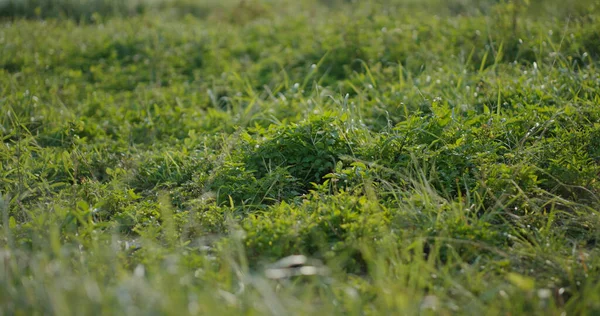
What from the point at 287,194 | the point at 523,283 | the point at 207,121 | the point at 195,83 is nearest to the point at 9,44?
the point at 195,83

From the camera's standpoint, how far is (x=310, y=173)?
3.59 metres

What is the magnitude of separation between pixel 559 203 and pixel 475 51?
2.63m

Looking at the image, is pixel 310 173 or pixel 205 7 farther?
pixel 205 7

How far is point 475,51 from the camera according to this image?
17.4 feet

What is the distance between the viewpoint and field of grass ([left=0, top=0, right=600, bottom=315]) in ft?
7.63

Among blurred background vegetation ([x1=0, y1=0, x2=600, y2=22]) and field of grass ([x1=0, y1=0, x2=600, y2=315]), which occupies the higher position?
blurred background vegetation ([x1=0, y1=0, x2=600, y2=22])

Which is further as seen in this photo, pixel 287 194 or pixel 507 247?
pixel 287 194

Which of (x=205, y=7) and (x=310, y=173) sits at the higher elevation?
(x=205, y=7)

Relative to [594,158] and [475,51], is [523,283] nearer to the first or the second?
[594,158]

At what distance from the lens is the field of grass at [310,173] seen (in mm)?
2326

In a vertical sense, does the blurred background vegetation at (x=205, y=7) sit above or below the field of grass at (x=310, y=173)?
above

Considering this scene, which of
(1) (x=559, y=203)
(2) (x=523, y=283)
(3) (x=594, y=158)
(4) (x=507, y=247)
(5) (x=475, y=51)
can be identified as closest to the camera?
(2) (x=523, y=283)

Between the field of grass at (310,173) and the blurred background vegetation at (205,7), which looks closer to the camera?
→ the field of grass at (310,173)

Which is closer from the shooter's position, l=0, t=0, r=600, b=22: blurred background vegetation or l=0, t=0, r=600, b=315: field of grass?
l=0, t=0, r=600, b=315: field of grass
